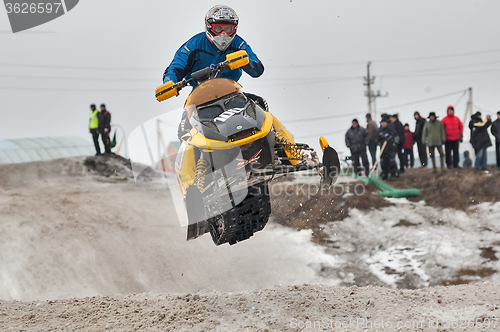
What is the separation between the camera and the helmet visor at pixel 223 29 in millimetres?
4844

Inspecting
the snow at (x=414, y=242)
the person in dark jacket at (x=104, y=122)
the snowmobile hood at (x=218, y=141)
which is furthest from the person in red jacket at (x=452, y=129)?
the snowmobile hood at (x=218, y=141)

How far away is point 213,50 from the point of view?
5.18m

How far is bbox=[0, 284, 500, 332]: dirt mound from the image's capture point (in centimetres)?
591

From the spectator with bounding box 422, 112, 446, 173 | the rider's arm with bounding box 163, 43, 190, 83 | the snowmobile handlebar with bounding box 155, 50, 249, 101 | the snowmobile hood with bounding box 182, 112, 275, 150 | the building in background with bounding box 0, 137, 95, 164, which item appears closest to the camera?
the snowmobile hood with bounding box 182, 112, 275, 150

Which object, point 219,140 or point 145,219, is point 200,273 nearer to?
point 145,219

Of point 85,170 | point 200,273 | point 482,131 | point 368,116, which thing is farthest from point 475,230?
point 85,170

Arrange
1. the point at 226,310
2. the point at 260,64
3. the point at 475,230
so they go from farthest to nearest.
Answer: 1. the point at 475,230
2. the point at 226,310
3. the point at 260,64

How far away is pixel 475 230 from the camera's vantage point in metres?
13.2

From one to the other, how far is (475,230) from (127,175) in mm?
12659

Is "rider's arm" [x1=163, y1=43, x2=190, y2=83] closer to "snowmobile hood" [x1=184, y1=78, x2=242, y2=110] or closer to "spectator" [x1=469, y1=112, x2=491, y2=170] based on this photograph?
"snowmobile hood" [x1=184, y1=78, x2=242, y2=110]

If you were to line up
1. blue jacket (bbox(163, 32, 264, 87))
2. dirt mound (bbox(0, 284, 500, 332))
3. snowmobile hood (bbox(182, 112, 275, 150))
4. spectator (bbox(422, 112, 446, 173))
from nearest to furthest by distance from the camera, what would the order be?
snowmobile hood (bbox(182, 112, 275, 150)), blue jacket (bbox(163, 32, 264, 87)), dirt mound (bbox(0, 284, 500, 332)), spectator (bbox(422, 112, 446, 173))

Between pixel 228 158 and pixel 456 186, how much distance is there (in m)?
12.8

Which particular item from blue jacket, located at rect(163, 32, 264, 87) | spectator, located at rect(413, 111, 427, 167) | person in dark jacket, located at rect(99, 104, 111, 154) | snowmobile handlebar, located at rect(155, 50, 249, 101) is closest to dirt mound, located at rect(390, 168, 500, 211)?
spectator, located at rect(413, 111, 427, 167)

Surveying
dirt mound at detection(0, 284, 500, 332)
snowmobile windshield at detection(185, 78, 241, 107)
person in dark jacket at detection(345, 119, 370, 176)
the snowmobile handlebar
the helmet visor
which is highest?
the helmet visor
